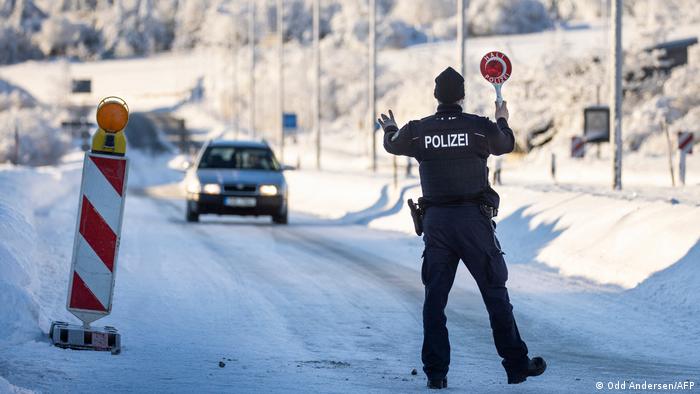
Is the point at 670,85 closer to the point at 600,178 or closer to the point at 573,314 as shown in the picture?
the point at 600,178

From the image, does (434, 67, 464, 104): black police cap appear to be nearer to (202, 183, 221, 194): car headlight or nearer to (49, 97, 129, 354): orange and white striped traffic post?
(49, 97, 129, 354): orange and white striped traffic post

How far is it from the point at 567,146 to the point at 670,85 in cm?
604

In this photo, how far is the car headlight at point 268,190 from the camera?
2523cm

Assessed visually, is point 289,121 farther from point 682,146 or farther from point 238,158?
point 238,158

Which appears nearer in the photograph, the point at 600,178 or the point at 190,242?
the point at 190,242

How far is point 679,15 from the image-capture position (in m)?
99.1

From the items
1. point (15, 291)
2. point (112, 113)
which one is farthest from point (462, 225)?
point (15, 291)

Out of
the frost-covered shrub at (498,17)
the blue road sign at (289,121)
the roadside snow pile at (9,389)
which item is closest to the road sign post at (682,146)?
the roadside snow pile at (9,389)

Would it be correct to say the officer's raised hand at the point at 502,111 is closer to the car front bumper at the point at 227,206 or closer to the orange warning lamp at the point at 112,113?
the orange warning lamp at the point at 112,113

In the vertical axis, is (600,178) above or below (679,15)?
below

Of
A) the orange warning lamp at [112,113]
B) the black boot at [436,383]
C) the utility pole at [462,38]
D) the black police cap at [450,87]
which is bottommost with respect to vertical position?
the black boot at [436,383]

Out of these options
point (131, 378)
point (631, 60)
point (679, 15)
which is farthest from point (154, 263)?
point (679, 15)

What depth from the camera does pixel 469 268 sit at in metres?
8.30

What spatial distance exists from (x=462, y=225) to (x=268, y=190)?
17.2 meters
